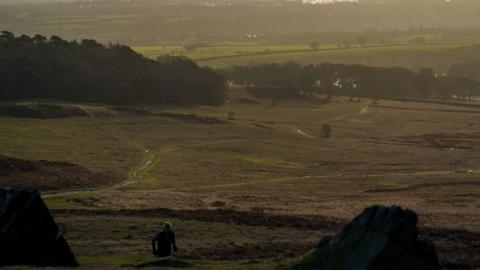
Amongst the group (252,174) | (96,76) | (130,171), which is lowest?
(252,174)

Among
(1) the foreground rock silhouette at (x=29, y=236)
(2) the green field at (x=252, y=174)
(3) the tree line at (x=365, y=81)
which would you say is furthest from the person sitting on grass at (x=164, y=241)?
(3) the tree line at (x=365, y=81)

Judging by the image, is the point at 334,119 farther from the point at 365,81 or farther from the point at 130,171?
the point at 130,171

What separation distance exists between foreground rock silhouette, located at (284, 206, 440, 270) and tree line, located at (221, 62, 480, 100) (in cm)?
12018

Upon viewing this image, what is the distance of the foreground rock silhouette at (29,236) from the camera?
24078mm

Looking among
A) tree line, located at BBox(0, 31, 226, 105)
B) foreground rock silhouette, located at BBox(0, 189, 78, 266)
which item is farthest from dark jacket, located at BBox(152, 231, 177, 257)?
tree line, located at BBox(0, 31, 226, 105)

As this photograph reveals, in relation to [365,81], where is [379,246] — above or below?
above

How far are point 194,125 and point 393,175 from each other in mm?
31017

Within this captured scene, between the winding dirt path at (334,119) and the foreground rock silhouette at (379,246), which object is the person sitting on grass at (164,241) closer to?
the foreground rock silhouette at (379,246)

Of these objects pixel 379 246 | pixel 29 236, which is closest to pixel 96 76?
pixel 29 236

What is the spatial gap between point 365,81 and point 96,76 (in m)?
52.8

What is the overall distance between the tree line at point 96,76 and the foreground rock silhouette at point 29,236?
78.9 meters

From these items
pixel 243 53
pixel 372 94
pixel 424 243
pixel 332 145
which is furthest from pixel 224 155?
pixel 243 53

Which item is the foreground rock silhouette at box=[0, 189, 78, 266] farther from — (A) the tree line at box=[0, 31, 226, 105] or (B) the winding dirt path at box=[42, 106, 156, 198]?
(A) the tree line at box=[0, 31, 226, 105]

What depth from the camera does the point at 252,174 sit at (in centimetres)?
6450
